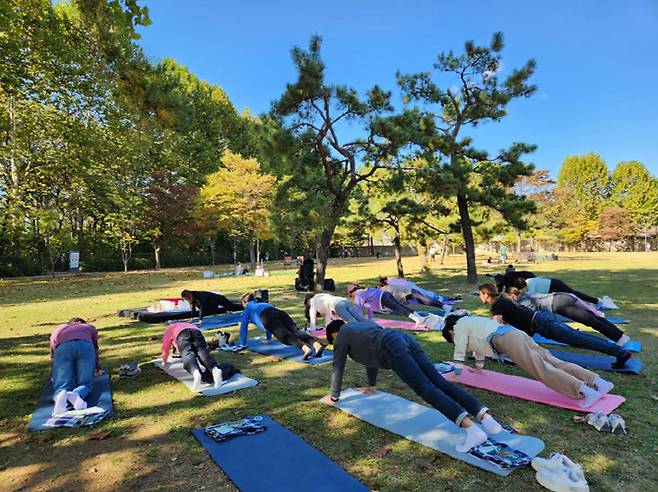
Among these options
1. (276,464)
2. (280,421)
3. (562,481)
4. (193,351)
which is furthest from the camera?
(193,351)

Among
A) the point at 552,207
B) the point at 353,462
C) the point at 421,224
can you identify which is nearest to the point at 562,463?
the point at 353,462

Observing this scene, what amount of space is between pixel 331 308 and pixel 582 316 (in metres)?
3.66

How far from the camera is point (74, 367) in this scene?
440 cm

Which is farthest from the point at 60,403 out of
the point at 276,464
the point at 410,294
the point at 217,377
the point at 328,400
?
the point at 410,294

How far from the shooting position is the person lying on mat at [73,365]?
13.2 feet

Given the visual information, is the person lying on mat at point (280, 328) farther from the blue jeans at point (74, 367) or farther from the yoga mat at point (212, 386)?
the blue jeans at point (74, 367)

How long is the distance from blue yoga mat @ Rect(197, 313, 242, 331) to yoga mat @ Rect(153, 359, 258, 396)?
2.78 meters

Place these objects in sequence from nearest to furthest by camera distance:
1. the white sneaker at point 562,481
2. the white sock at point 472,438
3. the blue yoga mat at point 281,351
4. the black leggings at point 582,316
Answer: the white sneaker at point 562,481 → the white sock at point 472,438 → the black leggings at point 582,316 → the blue yoga mat at point 281,351

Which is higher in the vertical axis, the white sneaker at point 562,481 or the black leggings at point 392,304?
the black leggings at point 392,304

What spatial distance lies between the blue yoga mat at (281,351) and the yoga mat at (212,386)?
3.22 feet

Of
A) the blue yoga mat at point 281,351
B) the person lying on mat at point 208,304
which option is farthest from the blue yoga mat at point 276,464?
the person lying on mat at point 208,304

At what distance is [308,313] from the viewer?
24.0ft

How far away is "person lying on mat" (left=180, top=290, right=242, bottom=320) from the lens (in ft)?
28.2

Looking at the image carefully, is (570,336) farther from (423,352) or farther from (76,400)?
(76,400)
